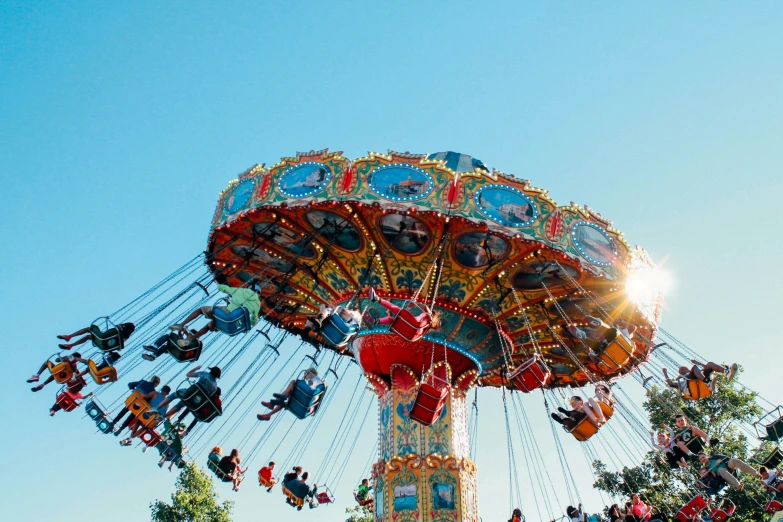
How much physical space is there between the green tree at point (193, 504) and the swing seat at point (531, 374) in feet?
43.4

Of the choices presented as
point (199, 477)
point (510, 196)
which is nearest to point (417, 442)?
point (510, 196)

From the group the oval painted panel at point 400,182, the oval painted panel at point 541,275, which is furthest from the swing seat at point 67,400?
the oval painted panel at point 541,275

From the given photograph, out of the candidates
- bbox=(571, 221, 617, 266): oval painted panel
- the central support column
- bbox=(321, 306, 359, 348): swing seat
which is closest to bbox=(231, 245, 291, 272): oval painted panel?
the central support column

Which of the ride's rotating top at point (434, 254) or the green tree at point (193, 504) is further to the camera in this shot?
the green tree at point (193, 504)

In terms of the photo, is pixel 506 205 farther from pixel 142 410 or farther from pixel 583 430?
pixel 142 410

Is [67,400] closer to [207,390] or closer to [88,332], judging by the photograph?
[88,332]

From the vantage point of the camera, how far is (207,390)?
10109mm

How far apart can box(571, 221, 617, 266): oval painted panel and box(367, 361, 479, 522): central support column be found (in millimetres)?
2932

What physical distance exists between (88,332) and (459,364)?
5.90 meters

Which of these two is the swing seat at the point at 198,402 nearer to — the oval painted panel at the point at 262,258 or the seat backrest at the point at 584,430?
the oval painted panel at the point at 262,258

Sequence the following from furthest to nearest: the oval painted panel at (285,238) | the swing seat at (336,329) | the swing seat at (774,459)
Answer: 1. the oval painted panel at (285,238)
2. the swing seat at (774,459)
3. the swing seat at (336,329)

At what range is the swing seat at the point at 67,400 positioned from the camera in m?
11.0

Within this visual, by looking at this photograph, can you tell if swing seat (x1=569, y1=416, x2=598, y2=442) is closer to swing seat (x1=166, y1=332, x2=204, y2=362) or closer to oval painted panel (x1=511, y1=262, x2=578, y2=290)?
oval painted panel (x1=511, y1=262, x2=578, y2=290)

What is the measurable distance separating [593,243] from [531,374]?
98.1 inches
